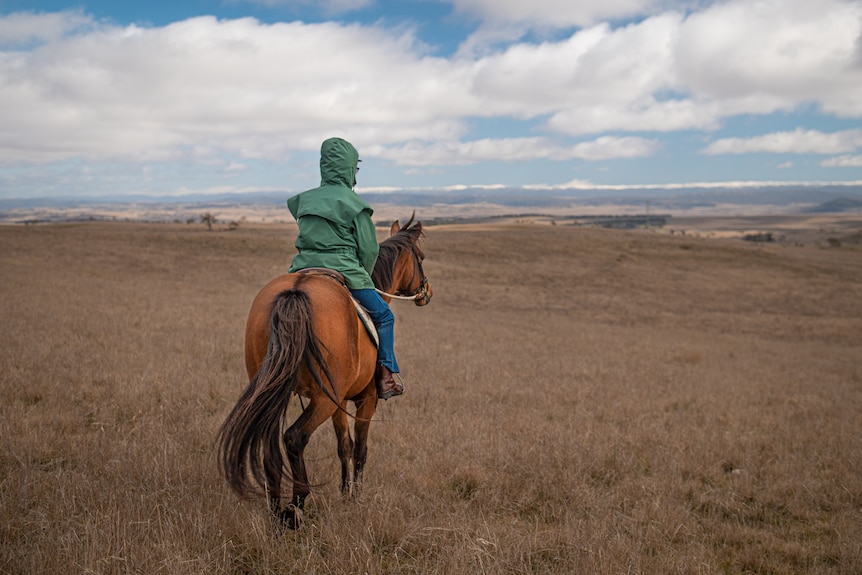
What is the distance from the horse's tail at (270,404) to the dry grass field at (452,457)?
381 mm

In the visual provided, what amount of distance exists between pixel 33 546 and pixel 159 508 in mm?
948

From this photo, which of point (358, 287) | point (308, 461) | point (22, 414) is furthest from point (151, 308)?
point (358, 287)

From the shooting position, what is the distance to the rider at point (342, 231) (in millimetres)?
4961

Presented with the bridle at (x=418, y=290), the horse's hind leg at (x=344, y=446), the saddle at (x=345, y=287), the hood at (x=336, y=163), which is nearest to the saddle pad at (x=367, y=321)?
the saddle at (x=345, y=287)

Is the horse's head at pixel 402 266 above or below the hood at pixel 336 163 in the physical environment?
below

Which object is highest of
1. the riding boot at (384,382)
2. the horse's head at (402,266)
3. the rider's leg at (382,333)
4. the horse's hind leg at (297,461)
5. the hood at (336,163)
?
the hood at (336,163)

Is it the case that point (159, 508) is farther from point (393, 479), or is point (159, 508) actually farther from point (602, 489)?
point (602, 489)

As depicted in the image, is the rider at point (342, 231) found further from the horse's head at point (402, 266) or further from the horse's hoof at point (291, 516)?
the horse's hoof at point (291, 516)

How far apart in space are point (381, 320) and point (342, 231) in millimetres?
884

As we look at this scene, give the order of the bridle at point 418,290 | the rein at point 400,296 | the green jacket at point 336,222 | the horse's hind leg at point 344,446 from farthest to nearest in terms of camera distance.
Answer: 1. the bridle at point 418,290
2. the rein at point 400,296
3. the horse's hind leg at point 344,446
4. the green jacket at point 336,222

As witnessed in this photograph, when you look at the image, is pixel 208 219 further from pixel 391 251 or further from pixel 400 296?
pixel 400 296

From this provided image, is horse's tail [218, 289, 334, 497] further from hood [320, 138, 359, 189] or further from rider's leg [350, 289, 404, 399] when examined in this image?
hood [320, 138, 359, 189]

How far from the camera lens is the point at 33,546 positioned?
135 inches

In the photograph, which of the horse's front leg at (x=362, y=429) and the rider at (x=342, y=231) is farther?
the horse's front leg at (x=362, y=429)
